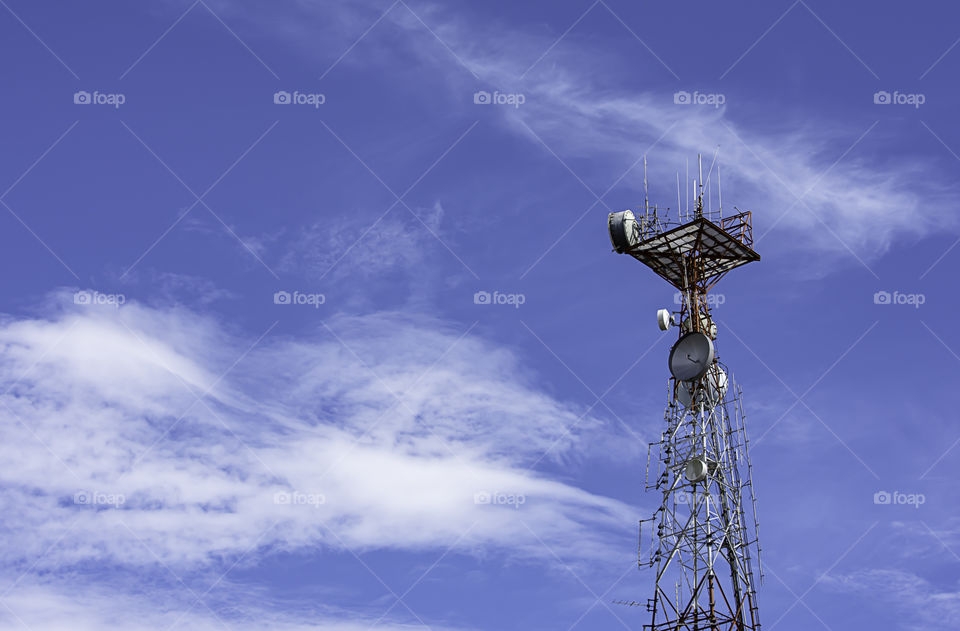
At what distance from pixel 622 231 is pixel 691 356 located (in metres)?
6.37

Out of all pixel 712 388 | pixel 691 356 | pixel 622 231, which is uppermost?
pixel 622 231

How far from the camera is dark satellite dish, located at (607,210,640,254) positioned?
2168 inches

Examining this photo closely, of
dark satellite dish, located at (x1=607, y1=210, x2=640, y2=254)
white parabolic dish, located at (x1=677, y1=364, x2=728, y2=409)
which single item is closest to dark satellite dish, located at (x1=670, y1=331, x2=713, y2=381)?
white parabolic dish, located at (x1=677, y1=364, x2=728, y2=409)

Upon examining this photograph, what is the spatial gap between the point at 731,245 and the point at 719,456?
9.44 meters

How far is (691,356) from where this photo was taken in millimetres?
53938

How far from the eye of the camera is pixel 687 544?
169 ft

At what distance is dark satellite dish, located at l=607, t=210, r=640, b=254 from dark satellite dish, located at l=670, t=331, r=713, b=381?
191 inches

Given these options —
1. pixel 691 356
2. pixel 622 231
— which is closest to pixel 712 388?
pixel 691 356

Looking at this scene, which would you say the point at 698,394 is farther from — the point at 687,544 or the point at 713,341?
the point at 687,544

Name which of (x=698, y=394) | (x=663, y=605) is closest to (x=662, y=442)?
(x=698, y=394)

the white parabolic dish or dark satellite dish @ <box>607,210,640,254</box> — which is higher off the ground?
dark satellite dish @ <box>607,210,640,254</box>

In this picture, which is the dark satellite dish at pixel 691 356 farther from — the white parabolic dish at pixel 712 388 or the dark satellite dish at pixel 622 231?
the dark satellite dish at pixel 622 231

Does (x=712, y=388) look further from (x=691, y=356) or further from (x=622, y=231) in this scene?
Answer: (x=622, y=231)

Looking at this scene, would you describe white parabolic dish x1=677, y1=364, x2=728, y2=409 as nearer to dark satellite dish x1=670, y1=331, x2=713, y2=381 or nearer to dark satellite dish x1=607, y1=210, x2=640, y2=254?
dark satellite dish x1=670, y1=331, x2=713, y2=381
